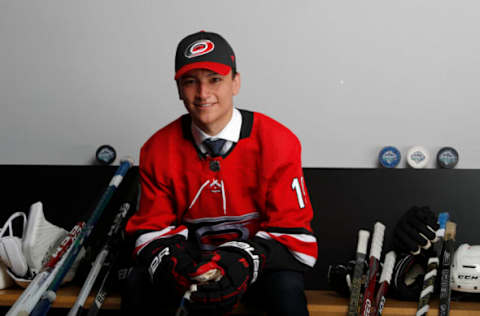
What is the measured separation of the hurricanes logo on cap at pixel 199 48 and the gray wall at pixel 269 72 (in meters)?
0.75

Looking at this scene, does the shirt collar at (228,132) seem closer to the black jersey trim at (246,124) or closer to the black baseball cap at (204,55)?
the black jersey trim at (246,124)

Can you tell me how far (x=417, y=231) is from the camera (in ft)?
5.97

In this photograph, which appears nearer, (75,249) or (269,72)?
(75,249)

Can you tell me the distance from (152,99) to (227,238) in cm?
91

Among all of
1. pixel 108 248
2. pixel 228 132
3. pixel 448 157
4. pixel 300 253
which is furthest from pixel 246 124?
pixel 448 157

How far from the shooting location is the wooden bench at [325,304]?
5.78 ft

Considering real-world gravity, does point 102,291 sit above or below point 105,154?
below

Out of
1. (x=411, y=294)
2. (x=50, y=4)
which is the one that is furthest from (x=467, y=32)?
(x=50, y=4)

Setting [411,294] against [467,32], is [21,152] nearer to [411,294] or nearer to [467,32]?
[411,294]

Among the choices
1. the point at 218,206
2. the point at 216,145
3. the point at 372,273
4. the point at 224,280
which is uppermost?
the point at 216,145

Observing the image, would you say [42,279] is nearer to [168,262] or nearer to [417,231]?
[168,262]

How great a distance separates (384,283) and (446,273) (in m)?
0.21

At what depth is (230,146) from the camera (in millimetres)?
1687

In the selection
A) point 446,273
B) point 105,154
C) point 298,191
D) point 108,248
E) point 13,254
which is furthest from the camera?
point 105,154
